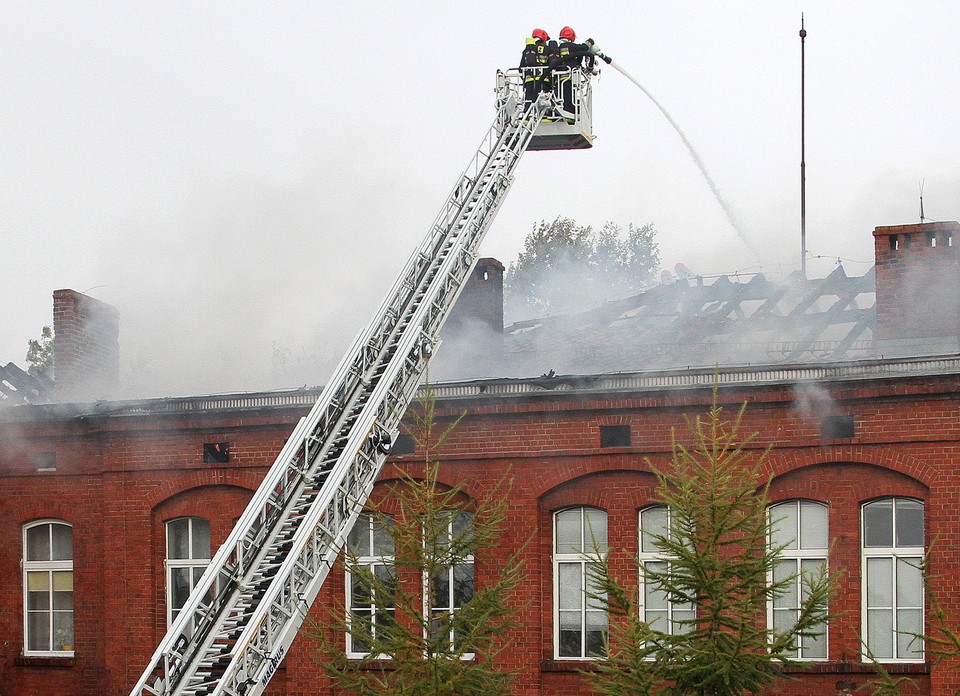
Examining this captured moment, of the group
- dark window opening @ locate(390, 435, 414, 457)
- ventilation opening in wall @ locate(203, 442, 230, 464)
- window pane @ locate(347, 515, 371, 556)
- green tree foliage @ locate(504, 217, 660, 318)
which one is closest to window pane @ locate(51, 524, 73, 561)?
ventilation opening in wall @ locate(203, 442, 230, 464)

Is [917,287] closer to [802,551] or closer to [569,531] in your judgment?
[802,551]

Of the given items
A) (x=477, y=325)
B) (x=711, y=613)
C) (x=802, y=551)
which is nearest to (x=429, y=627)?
(x=711, y=613)

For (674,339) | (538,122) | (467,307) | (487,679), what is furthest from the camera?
(467,307)

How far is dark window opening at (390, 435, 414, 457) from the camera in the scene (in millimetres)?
19000

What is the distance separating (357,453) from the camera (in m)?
14.3

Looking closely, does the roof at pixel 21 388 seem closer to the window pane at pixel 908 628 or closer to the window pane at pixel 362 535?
the window pane at pixel 362 535

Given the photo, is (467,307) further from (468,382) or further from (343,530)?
(343,530)

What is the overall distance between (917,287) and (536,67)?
6171 mm

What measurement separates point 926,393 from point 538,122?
5.85 metres

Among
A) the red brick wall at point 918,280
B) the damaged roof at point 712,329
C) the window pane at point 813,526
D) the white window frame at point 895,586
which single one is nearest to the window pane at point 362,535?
the damaged roof at point 712,329

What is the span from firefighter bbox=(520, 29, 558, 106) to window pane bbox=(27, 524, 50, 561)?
9875 mm

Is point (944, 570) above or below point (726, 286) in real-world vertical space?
below

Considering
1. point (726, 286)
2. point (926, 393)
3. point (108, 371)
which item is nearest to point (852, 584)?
point (926, 393)

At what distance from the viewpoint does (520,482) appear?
1841 centimetres
